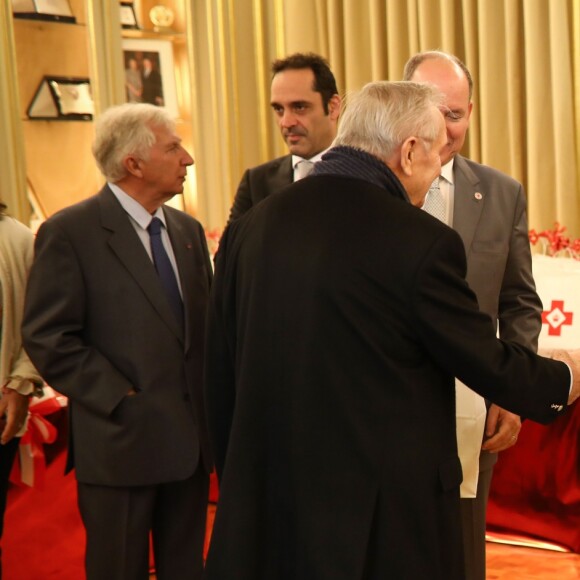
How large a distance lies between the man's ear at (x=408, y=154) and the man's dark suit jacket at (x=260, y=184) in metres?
1.18

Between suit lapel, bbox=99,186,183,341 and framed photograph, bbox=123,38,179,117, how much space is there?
10.2 feet

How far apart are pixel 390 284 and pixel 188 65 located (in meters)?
4.46

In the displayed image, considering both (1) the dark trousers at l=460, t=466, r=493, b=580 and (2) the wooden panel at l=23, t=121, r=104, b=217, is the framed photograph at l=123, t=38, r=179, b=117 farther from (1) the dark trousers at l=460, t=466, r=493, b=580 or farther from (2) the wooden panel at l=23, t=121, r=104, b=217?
(1) the dark trousers at l=460, t=466, r=493, b=580

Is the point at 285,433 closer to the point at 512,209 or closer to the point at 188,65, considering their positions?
the point at 512,209

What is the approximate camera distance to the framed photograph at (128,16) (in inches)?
222

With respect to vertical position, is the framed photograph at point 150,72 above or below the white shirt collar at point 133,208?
above

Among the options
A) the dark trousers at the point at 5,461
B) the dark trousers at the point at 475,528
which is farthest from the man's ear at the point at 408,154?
the dark trousers at the point at 5,461

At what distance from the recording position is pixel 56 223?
2.57 metres

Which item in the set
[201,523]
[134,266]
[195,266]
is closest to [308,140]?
[195,266]

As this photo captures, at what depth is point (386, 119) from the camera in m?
1.81

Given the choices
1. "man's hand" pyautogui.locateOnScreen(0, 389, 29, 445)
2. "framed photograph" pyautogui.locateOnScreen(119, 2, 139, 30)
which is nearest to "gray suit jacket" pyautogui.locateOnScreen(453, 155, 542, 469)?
"man's hand" pyautogui.locateOnScreen(0, 389, 29, 445)

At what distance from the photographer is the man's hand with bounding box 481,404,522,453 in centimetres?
231

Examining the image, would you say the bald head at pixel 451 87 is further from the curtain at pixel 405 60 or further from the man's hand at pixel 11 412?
the curtain at pixel 405 60

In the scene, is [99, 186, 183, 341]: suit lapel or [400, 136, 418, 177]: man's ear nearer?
[400, 136, 418, 177]: man's ear
